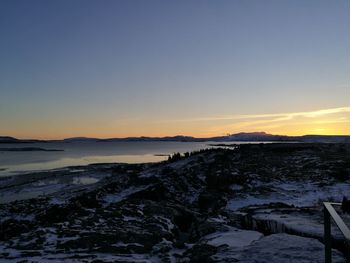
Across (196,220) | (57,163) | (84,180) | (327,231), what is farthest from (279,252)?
(57,163)

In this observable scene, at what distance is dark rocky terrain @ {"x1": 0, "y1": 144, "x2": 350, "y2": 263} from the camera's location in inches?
392

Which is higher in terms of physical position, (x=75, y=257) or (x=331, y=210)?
(x=331, y=210)

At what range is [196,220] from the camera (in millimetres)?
15836

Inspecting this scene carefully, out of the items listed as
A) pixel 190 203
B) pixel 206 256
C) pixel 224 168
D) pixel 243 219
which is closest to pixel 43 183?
pixel 224 168

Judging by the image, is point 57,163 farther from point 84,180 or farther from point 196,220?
point 196,220

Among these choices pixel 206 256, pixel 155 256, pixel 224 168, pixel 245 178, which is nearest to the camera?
pixel 206 256

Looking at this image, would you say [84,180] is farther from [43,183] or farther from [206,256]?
[206,256]

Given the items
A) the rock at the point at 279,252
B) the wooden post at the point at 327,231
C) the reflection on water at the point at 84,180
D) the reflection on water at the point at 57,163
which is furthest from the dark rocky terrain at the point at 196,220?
the reflection on water at the point at 57,163

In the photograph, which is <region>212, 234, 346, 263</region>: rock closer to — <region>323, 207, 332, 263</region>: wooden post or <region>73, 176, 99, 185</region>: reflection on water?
<region>323, 207, 332, 263</region>: wooden post

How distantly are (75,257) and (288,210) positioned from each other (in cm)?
829

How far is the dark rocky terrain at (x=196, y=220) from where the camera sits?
995 centimetres

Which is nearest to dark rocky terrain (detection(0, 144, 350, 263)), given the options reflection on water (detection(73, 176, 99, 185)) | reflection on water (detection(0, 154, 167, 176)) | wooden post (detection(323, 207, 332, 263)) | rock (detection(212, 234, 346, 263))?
rock (detection(212, 234, 346, 263))

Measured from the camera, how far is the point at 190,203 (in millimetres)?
21156

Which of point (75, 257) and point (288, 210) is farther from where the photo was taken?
point (288, 210)
